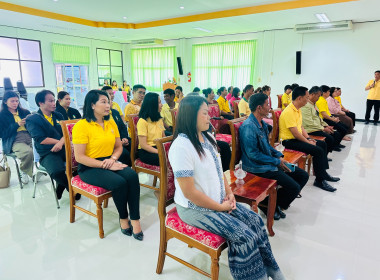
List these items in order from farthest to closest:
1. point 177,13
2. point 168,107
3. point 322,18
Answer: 1. point 177,13
2. point 322,18
3. point 168,107

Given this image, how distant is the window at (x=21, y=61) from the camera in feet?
28.6

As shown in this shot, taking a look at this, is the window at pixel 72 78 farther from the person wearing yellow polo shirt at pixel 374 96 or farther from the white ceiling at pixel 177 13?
Result: the person wearing yellow polo shirt at pixel 374 96

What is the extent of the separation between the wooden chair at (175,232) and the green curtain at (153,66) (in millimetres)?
10414

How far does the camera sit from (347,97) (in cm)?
816

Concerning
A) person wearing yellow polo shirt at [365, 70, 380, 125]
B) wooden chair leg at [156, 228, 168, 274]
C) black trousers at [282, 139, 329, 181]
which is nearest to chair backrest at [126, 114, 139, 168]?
wooden chair leg at [156, 228, 168, 274]

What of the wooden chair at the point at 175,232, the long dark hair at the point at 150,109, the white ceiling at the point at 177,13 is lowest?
the wooden chair at the point at 175,232

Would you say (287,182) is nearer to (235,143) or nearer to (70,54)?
(235,143)

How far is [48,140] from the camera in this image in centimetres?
255

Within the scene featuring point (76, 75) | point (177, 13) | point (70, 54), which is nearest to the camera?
point (177, 13)

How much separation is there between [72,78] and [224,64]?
6276 millimetres

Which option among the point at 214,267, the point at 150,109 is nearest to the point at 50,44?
the point at 150,109

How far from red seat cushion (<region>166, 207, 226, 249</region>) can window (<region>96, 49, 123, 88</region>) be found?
11.4 metres

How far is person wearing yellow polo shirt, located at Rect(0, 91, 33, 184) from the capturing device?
296 centimetres

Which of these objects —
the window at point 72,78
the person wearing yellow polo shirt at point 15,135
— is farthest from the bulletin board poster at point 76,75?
the person wearing yellow polo shirt at point 15,135
